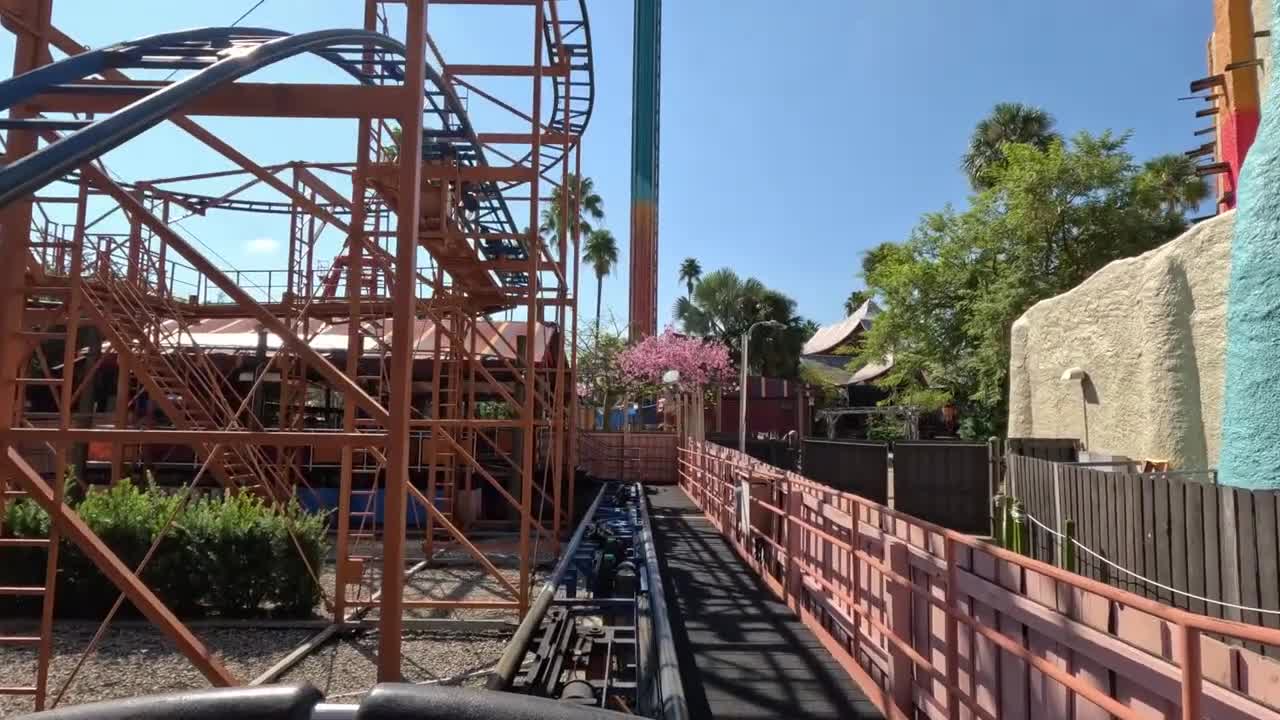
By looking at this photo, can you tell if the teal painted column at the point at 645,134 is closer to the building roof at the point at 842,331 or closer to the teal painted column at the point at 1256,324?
the building roof at the point at 842,331

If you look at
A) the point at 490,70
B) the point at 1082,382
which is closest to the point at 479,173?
the point at 490,70

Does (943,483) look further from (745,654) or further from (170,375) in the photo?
(170,375)

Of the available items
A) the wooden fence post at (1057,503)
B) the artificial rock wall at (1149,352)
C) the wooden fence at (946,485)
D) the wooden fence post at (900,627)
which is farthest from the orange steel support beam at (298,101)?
the artificial rock wall at (1149,352)

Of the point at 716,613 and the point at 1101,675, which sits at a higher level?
the point at 1101,675

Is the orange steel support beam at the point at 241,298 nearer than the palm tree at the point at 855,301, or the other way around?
the orange steel support beam at the point at 241,298

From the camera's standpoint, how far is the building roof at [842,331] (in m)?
58.9

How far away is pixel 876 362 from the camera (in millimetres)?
30266

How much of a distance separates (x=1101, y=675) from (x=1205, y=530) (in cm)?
436

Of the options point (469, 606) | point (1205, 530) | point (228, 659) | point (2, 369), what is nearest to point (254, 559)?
point (228, 659)

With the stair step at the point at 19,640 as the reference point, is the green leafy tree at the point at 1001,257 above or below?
above

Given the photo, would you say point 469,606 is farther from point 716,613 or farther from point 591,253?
point 591,253

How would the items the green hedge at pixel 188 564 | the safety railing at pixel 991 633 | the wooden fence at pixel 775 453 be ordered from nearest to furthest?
the safety railing at pixel 991 633
the green hedge at pixel 188 564
the wooden fence at pixel 775 453

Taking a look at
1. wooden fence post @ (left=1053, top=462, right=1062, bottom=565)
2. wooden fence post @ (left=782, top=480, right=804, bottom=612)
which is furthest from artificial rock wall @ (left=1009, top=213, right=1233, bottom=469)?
wooden fence post @ (left=782, top=480, right=804, bottom=612)

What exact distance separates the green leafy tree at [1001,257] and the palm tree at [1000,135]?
739 cm
